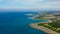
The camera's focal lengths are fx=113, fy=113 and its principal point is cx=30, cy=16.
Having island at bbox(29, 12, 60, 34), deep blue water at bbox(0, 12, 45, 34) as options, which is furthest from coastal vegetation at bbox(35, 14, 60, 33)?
deep blue water at bbox(0, 12, 45, 34)

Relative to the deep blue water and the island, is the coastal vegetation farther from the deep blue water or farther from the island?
the deep blue water

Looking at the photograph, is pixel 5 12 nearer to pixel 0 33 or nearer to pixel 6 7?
pixel 6 7

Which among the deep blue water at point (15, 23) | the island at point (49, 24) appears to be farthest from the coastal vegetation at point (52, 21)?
the deep blue water at point (15, 23)

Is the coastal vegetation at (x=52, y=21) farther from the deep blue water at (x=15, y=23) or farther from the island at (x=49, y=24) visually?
the deep blue water at (x=15, y=23)

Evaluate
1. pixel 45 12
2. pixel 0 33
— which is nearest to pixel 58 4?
pixel 45 12

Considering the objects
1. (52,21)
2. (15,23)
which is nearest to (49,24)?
(52,21)
